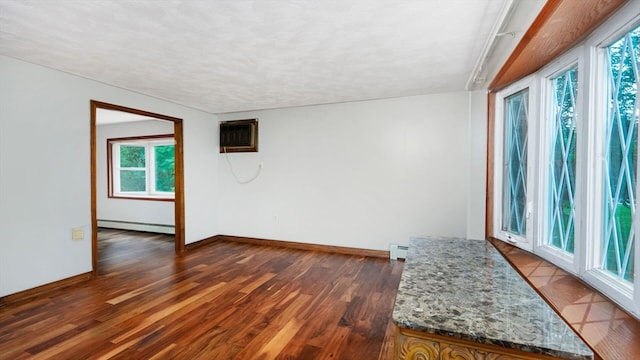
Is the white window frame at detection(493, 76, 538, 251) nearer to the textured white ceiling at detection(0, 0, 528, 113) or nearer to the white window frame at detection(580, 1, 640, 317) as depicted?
the textured white ceiling at detection(0, 0, 528, 113)

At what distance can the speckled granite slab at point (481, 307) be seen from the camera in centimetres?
90

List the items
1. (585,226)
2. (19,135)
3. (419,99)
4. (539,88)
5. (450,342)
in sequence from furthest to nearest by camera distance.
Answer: (419,99), (19,135), (539,88), (585,226), (450,342)

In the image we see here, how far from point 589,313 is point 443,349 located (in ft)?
2.17

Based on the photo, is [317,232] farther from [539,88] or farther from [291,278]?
[539,88]

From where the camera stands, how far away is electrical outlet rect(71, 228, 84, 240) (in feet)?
9.77

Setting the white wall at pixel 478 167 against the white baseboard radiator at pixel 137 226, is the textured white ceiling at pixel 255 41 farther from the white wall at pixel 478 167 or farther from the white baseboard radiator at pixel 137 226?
the white baseboard radiator at pixel 137 226

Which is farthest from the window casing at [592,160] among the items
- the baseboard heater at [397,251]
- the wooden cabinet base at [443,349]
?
the baseboard heater at [397,251]

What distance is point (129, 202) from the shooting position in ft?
18.8

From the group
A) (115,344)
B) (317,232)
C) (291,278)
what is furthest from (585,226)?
(317,232)

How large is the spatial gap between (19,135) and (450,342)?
12.2 ft

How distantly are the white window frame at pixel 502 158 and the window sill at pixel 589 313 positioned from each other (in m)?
0.44

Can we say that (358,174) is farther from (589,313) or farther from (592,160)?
(589,313)

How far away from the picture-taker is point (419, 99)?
12.3 feet

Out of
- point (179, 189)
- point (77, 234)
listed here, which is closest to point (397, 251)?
point (179, 189)
